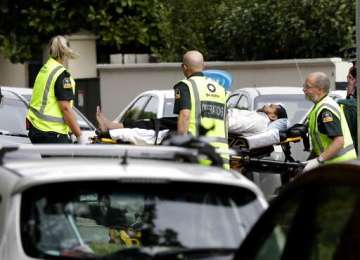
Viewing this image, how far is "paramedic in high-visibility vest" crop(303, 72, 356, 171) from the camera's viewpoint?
10547mm

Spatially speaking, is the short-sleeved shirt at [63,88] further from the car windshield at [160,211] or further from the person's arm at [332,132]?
the car windshield at [160,211]

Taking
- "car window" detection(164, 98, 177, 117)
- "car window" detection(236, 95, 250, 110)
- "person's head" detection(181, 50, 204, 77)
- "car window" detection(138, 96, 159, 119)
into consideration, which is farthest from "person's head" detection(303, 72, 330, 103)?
"car window" detection(138, 96, 159, 119)

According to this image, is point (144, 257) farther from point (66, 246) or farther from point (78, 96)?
point (78, 96)

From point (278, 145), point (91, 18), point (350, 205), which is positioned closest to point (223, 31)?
point (91, 18)

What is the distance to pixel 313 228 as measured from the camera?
4.55 m

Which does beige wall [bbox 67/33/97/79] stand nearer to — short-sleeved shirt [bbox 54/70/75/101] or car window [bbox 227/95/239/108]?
car window [bbox 227/95/239/108]

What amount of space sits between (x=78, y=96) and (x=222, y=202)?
20300 mm

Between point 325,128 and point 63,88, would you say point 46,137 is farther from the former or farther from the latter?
point 325,128

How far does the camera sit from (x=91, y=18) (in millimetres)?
24688

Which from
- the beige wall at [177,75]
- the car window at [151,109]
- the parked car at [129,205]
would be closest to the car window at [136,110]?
the car window at [151,109]

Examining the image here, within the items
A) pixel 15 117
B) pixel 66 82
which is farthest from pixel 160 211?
pixel 15 117

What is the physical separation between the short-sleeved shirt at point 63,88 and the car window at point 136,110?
16.8 ft

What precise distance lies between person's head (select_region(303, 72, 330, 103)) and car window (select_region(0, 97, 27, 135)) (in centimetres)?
475

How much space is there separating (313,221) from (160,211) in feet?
4.28
